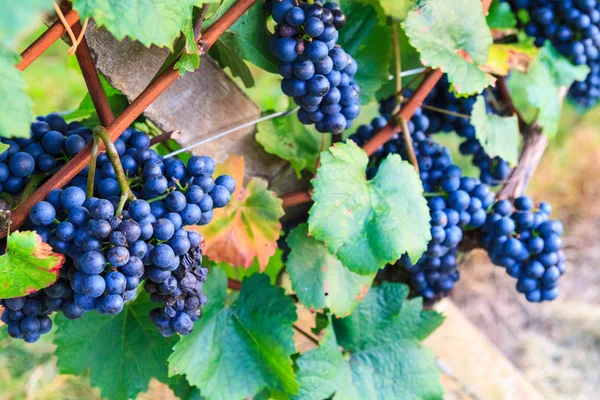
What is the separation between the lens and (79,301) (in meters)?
0.70

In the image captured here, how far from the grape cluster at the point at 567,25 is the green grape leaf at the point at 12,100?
1154 mm

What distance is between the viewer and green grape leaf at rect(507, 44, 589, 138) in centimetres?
131

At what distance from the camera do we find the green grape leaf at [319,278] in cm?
106

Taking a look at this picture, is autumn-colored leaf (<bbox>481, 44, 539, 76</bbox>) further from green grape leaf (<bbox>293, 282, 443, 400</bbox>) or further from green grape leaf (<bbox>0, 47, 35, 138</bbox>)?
green grape leaf (<bbox>0, 47, 35, 138</bbox>)

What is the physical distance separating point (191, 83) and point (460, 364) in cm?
121

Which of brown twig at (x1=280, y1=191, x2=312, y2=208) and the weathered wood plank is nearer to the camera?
the weathered wood plank

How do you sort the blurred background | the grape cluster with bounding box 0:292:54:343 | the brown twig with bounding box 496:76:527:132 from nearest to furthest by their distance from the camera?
1. the grape cluster with bounding box 0:292:54:343
2. the brown twig with bounding box 496:76:527:132
3. the blurred background

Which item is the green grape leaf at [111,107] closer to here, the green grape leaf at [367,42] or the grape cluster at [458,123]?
the green grape leaf at [367,42]

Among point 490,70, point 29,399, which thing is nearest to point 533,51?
point 490,70

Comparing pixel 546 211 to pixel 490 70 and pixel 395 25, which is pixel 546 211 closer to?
pixel 490 70

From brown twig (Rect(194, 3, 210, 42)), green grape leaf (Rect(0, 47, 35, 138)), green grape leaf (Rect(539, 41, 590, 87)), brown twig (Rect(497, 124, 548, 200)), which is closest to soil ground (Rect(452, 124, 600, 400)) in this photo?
brown twig (Rect(497, 124, 548, 200))

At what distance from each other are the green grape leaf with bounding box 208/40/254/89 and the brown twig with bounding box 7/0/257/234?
0.53 ft

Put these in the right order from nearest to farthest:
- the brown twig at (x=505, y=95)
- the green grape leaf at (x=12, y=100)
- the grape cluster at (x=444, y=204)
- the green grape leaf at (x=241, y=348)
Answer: the green grape leaf at (x=12, y=100) → the green grape leaf at (x=241, y=348) → the grape cluster at (x=444, y=204) → the brown twig at (x=505, y=95)

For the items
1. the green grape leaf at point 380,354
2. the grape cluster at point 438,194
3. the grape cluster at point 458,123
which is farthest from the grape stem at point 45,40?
the grape cluster at point 458,123
